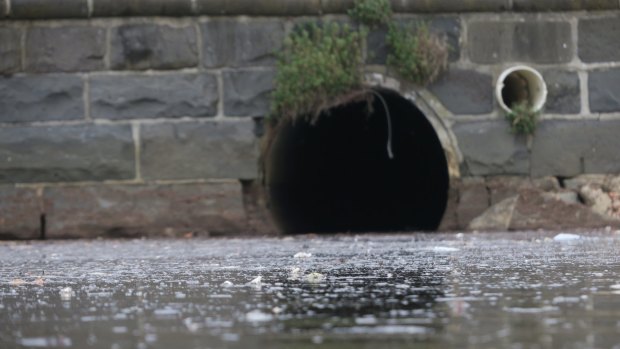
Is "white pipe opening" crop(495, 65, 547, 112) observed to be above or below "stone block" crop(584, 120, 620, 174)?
above

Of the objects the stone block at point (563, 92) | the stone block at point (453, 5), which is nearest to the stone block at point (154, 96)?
the stone block at point (453, 5)

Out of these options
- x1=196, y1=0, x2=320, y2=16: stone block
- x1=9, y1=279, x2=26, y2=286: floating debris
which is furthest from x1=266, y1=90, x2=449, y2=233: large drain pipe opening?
x1=9, y1=279, x2=26, y2=286: floating debris

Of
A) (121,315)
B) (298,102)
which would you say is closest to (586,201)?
(298,102)

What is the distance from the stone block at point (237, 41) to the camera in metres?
8.55

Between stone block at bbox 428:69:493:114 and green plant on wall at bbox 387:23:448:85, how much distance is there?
0.09m

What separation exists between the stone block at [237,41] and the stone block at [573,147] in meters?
1.94

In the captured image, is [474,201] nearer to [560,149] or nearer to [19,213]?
→ [560,149]

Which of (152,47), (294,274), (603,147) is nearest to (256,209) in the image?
(152,47)

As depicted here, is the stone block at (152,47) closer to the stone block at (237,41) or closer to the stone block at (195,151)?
the stone block at (237,41)

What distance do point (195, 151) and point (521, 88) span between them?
2.38m

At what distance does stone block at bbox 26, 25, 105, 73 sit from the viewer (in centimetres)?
856

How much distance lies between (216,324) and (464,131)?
5741mm

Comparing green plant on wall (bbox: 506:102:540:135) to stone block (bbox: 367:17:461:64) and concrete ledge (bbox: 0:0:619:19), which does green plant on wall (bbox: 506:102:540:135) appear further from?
concrete ledge (bbox: 0:0:619:19)

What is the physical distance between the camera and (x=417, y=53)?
335 inches
